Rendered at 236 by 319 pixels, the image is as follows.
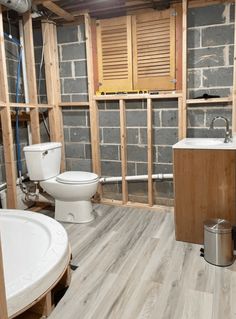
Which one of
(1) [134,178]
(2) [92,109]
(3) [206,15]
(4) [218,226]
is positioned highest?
(3) [206,15]

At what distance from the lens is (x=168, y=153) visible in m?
3.15

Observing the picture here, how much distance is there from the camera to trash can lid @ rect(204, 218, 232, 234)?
205 cm

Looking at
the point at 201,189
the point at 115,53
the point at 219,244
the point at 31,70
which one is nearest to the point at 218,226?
the point at 219,244

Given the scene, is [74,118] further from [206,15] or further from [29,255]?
[29,255]

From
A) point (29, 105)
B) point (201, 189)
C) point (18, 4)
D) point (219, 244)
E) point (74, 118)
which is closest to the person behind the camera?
point (219, 244)

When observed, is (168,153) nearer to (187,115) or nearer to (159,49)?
(187,115)

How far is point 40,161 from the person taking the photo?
2928mm

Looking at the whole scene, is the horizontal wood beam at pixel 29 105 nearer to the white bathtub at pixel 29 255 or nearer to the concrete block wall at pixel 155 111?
the concrete block wall at pixel 155 111

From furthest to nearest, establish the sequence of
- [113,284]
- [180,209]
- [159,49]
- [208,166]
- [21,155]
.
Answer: [21,155] < [159,49] < [180,209] < [208,166] < [113,284]

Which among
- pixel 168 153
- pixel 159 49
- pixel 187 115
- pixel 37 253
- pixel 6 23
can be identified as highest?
pixel 6 23

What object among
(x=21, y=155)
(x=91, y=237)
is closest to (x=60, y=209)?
(x=91, y=237)

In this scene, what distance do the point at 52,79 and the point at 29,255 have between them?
2.13 meters

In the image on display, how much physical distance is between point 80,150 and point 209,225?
189 centimetres

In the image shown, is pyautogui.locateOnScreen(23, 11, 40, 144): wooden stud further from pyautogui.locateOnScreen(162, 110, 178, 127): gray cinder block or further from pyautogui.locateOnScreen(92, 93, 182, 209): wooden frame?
pyautogui.locateOnScreen(162, 110, 178, 127): gray cinder block
